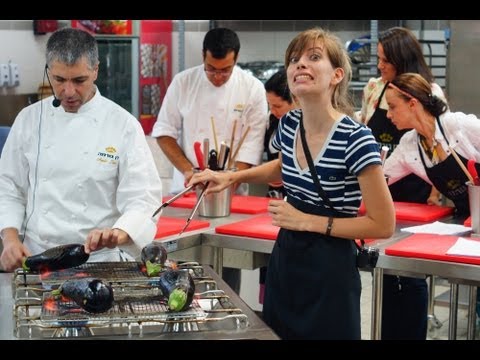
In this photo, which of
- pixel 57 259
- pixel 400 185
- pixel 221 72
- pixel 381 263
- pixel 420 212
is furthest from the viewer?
pixel 221 72

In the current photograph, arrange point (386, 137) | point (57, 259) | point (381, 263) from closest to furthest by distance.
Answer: point (57, 259), point (381, 263), point (386, 137)

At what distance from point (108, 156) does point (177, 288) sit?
67cm

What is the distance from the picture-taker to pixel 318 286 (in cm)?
195

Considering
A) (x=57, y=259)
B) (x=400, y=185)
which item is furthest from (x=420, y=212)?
(x=57, y=259)

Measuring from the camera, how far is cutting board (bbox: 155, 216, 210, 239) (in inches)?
102

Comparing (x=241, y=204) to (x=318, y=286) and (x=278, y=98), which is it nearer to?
(x=278, y=98)

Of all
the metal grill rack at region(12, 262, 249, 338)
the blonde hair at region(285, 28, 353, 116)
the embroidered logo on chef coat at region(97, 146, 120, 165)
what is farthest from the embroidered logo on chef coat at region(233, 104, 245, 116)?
the metal grill rack at region(12, 262, 249, 338)

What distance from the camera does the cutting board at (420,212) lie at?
288cm

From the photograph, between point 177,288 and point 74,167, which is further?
point 74,167

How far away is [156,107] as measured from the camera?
21.0ft

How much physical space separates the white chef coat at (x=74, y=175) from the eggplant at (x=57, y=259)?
0.79ft

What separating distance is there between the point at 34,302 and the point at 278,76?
178cm
